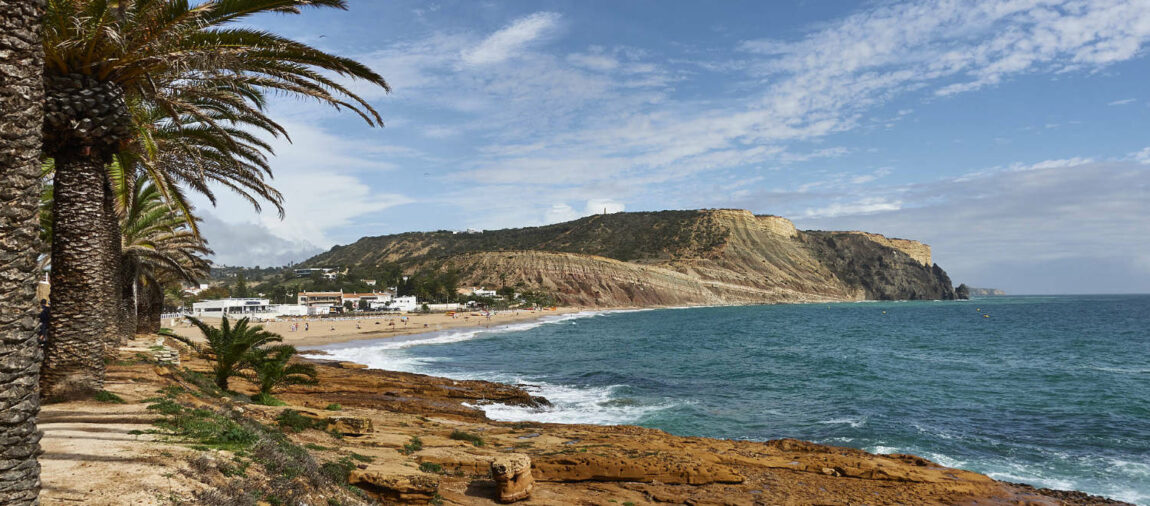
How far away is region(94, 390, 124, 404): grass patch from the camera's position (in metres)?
9.65

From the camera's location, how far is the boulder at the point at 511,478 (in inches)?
382

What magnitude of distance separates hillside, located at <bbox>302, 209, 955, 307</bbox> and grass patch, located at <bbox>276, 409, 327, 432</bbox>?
380 feet

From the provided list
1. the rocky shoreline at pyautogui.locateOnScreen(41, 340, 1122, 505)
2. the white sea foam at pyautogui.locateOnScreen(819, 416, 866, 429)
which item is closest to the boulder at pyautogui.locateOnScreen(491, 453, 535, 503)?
the rocky shoreline at pyautogui.locateOnScreen(41, 340, 1122, 505)

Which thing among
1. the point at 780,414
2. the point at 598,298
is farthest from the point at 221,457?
the point at 598,298

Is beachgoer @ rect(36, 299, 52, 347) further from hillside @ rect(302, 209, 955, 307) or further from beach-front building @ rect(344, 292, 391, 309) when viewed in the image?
hillside @ rect(302, 209, 955, 307)

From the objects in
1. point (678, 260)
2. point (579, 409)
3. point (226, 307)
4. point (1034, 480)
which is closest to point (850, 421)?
point (1034, 480)

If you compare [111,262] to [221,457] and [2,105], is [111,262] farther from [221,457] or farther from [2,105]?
[2,105]

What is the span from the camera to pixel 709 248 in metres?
148

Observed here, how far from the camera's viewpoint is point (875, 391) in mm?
26078

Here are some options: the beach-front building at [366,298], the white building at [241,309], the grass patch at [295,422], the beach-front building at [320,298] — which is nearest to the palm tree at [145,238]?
the grass patch at [295,422]

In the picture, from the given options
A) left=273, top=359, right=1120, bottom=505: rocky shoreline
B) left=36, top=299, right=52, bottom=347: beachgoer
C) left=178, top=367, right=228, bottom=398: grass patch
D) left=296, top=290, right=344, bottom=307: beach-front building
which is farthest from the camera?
left=296, top=290, right=344, bottom=307: beach-front building

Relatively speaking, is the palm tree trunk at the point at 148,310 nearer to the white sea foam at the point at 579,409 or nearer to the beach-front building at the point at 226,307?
the white sea foam at the point at 579,409

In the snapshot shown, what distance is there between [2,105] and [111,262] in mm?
11852

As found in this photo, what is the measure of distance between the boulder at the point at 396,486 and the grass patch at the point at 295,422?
13.4 feet
